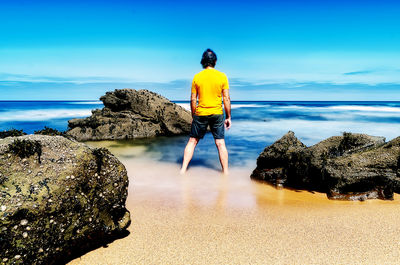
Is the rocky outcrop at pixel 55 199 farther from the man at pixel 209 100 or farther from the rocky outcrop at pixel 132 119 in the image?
the rocky outcrop at pixel 132 119

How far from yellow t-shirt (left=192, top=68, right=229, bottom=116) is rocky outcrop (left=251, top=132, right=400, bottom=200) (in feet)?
4.43

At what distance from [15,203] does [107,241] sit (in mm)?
944

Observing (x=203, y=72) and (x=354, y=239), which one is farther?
(x=203, y=72)

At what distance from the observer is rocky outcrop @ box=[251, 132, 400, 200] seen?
3991mm

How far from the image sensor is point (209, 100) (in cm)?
534

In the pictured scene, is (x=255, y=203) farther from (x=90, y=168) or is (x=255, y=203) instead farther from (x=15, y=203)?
(x=15, y=203)

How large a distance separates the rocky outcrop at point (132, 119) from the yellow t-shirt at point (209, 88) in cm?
602

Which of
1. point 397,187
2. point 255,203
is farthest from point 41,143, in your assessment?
point 397,187

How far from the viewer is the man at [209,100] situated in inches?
207

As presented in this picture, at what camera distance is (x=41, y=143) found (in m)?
2.60

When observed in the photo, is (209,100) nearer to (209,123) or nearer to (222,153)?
(209,123)

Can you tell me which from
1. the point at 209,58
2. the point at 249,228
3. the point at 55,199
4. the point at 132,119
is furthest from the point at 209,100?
the point at 132,119

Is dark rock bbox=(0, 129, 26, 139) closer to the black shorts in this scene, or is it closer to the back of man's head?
the black shorts

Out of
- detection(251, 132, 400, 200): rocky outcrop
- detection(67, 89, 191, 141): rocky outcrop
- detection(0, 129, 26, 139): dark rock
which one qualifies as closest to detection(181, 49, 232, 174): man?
detection(251, 132, 400, 200): rocky outcrop
